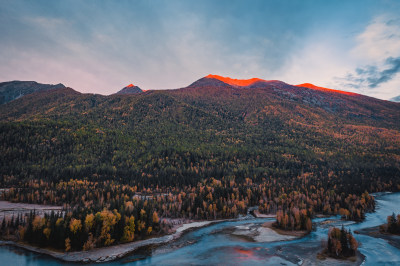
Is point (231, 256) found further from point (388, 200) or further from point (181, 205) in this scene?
point (388, 200)

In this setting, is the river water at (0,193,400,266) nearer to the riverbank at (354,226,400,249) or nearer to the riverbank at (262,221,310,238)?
the riverbank at (354,226,400,249)

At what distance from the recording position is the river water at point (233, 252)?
7688 cm

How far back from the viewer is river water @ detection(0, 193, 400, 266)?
7688 cm

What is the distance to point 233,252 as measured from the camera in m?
87.3

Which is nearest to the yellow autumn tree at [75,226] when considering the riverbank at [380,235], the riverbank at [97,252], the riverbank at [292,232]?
the riverbank at [97,252]

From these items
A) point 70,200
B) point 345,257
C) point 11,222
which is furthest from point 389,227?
point 70,200

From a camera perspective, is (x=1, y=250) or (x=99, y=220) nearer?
(x=1, y=250)

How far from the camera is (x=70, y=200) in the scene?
16700 cm

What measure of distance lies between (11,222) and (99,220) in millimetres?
39828

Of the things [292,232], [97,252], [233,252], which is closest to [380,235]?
[292,232]

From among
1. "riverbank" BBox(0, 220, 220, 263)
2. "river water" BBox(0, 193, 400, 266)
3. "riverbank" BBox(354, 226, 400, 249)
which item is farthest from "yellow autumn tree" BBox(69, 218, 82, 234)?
"riverbank" BBox(354, 226, 400, 249)

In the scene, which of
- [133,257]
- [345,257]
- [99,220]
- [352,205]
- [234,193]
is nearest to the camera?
[345,257]

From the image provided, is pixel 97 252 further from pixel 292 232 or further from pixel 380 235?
pixel 380 235

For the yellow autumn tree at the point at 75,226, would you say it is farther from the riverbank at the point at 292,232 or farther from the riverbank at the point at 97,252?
the riverbank at the point at 292,232
